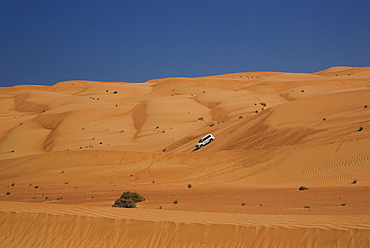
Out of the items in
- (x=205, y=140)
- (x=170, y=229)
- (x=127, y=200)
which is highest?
(x=205, y=140)

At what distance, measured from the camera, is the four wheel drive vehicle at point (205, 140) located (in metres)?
36.1

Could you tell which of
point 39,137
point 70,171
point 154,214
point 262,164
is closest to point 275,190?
point 262,164

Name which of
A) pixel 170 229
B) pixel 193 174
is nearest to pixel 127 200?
pixel 170 229

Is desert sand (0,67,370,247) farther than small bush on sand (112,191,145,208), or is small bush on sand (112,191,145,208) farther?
small bush on sand (112,191,145,208)

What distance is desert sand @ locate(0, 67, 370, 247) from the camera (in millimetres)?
9859

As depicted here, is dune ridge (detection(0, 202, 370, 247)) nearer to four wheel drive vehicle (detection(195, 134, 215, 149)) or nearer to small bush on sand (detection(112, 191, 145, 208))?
small bush on sand (detection(112, 191, 145, 208))

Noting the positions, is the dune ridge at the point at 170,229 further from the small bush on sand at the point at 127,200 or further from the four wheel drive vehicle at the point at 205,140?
the four wheel drive vehicle at the point at 205,140

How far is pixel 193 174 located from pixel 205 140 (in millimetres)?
9351

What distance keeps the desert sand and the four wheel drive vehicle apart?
0.79 metres

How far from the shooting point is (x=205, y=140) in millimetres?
36844

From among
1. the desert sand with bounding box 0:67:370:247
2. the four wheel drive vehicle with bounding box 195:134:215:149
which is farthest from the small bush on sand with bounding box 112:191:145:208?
the four wheel drive vehicle with bounding box 195:134:215:149

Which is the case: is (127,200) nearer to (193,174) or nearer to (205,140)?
(193,174)

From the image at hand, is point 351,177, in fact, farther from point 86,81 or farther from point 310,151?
point 86,81

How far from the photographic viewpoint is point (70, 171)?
104 feet
